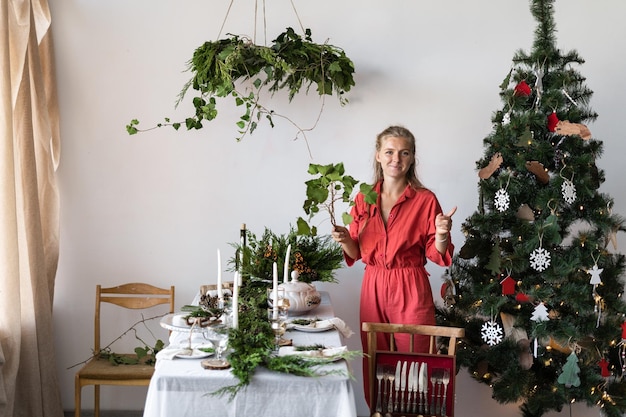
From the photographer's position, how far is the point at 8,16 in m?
3.71

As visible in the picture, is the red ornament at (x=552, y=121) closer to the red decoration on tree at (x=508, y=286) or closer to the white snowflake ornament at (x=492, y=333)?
the red decoration on tree at (x=508, y=286)

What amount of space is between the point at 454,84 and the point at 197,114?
152cm

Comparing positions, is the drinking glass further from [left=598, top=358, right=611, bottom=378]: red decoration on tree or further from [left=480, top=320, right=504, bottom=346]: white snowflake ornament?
[left=598, top=358, right=611, bottom=378]: red decoration on tree

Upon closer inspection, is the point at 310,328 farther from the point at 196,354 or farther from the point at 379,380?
the point at 196,354

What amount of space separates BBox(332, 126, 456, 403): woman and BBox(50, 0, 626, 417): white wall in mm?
656

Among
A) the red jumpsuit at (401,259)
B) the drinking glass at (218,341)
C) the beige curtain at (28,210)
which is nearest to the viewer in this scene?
the drinking glass at (218,341)

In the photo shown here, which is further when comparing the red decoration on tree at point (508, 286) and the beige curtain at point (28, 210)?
the red decoration on tree at point (508, 286)

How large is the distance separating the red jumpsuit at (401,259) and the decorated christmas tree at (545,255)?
0.27m

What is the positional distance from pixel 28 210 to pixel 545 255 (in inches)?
103

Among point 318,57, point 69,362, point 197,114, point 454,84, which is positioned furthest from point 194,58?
point 69,362

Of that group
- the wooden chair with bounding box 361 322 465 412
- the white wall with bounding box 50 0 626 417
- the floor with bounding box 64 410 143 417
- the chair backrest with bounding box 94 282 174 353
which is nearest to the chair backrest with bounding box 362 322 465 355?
the wooden chair with bounding box 361 322 465 412

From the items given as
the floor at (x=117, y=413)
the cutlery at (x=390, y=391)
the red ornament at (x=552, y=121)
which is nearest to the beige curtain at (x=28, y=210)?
the floor at (x=117, y=413)

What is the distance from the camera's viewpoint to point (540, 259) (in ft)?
12.4

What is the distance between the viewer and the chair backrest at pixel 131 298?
4.30m
